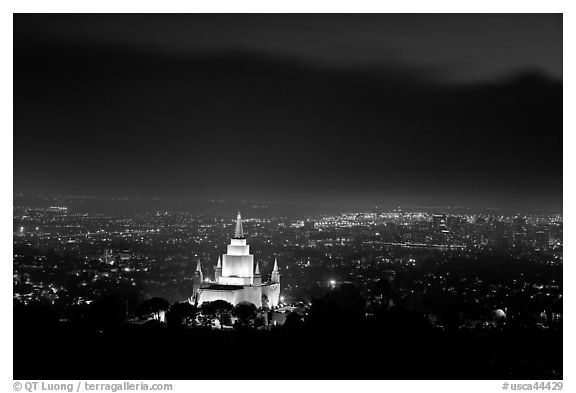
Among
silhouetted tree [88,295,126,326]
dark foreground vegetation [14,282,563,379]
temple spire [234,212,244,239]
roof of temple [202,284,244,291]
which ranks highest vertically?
temple spire [234,212,244,239]

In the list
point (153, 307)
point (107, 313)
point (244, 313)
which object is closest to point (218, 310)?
point (244, 313)

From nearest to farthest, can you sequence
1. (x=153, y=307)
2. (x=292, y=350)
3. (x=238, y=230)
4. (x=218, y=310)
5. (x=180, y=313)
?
(x=292, y=350)
(x=180, y=313)
(x=153, y=307)
(x=218, y=310)
(x=238, y=230)

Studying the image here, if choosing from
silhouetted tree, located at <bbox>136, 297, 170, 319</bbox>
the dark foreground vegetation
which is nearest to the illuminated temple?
silhouetted tree, located at <bbox>136, 297, 170, 319</bbox>

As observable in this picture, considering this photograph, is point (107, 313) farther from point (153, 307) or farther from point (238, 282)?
point (238, 282)

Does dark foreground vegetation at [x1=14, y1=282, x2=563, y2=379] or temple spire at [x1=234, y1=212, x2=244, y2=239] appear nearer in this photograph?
dark foreground vegetation at [x1=14, y1=282, x2=563, y2=379]

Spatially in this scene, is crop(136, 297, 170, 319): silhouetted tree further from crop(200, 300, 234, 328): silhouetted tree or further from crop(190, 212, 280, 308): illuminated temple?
crop(190, 212, 280, 308): illuminated temple

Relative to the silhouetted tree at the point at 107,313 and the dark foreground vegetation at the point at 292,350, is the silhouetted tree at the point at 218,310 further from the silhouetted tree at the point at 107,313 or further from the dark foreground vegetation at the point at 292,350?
the dark foreground vegetation at the point at 292,350

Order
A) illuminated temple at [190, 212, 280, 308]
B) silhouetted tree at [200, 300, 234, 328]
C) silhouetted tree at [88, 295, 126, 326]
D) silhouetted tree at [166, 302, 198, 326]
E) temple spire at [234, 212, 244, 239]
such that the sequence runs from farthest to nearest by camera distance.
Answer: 1. temple spire at [234, 212, 244, 239]
2. illuminated temple at [190, 212, 280, 308]
3. silhouetted tree at [200, 300, 234, 328]
4. silhouetted tree at [166, 302, 198, 326]
5. silhouetted tree at [88, 295, 126, 326]
